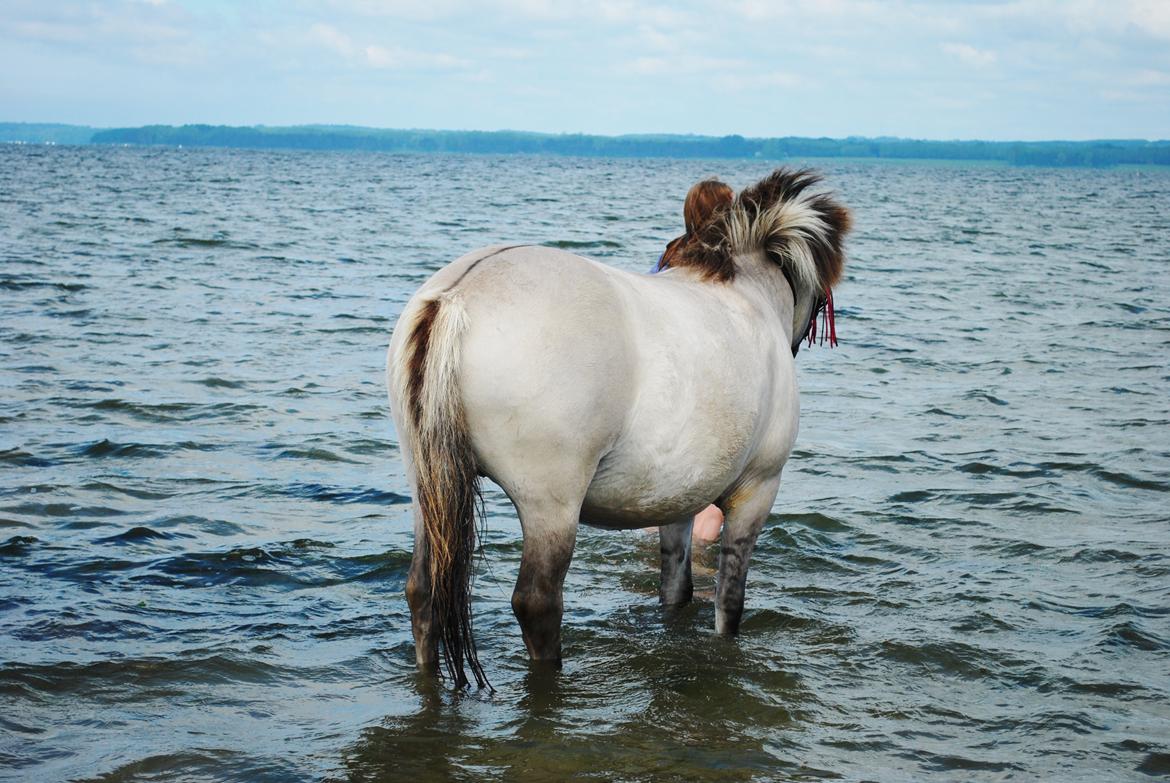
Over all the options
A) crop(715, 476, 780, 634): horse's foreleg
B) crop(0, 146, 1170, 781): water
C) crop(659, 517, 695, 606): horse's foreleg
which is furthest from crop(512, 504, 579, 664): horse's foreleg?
crop(659, 517, 695, 606): horse's foreleg

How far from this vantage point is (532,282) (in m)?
4.18

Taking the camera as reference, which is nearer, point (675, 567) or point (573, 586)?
point (675, 567)

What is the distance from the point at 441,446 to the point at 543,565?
649mm

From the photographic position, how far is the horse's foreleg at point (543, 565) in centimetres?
430

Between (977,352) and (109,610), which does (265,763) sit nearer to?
(109,610)

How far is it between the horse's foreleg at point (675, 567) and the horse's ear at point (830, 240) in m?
1.50

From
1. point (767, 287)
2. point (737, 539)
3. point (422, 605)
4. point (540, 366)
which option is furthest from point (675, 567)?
point (540, 366)

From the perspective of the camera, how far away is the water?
4352mm

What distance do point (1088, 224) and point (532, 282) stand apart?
44890 mm

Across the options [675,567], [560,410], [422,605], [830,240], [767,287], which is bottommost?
[675,567]

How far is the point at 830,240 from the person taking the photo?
5820mm

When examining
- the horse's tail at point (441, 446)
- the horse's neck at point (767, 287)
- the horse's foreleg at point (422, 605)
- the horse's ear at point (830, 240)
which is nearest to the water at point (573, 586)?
the horse's foreleg at point (422, 605)

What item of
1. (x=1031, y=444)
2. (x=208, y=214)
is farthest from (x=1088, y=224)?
(x=1031, y=444)

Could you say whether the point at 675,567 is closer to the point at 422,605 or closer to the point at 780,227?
the point at 422,605
